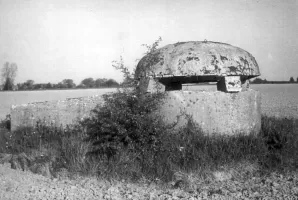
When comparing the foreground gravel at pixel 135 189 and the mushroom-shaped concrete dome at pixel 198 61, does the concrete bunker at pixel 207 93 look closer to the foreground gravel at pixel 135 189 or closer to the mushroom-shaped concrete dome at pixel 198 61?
the mushroom-shaped concrete dome at pixel 198 61

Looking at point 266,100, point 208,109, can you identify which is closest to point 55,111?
point 208,109

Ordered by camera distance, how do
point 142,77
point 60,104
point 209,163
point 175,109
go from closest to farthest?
point 209,163, point 175,109, point 142,77, point 60,104

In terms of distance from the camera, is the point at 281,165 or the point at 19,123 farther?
the point at 19,123

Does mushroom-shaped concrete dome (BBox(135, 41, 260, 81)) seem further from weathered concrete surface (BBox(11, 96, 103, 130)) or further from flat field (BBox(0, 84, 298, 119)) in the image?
flat field (BBox(0, 84, 298, 119))

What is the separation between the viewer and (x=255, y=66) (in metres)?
4.41

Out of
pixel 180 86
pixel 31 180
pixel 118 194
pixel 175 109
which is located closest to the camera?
pixel 118 194

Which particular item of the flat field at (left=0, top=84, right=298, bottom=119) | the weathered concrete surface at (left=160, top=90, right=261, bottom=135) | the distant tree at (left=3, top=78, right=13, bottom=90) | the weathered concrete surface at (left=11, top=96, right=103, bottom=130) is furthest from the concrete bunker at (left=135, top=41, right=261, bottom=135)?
the distant tree at (left=3, top=78, right=13, bottom=90)

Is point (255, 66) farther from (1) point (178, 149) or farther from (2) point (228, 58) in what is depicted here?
(1) point (178, 149)

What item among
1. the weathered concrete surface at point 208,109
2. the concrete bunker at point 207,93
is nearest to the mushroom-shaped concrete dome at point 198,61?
the concrete bunker at point 207,93

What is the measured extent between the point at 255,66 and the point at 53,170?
11.2ft

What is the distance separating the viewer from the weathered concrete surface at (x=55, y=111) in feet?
16.1

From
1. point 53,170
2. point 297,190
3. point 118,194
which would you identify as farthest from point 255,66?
point 53,170

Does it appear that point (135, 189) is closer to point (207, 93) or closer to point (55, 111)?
point (207, 93)

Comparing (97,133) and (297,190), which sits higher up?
(97,133)
